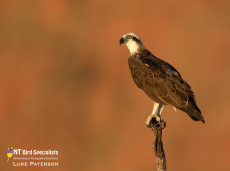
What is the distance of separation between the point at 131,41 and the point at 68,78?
85.8 feet

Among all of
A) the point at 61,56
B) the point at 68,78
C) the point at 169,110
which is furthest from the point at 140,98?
the point at 61,56

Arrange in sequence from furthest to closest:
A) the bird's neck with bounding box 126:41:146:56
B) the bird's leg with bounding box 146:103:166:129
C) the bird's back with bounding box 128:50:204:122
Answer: the bird's neck with bounding box 126:41:146:56
the bird's leg with bounding box 146:103:166:129
the bird's back with bounding box 128:50:204:122

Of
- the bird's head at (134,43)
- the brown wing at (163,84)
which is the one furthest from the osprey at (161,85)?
the bird's head at (134,43)

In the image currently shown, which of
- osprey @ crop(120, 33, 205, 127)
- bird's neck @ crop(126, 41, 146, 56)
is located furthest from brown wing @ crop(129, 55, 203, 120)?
bird's neck @ crop(126, 41, 146, 56)

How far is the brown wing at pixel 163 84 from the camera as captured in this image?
12.5 meters

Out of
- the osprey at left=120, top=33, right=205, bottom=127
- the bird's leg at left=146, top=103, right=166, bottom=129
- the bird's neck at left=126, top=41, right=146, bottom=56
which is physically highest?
the bird's neck at left=126, top=41, right=146, bottom=56

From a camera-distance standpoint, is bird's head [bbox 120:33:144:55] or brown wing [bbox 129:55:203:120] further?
bird's head [bbox 120:33:144:55]

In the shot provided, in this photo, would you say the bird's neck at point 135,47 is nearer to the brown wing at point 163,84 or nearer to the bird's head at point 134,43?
the bird's head at point 134,43

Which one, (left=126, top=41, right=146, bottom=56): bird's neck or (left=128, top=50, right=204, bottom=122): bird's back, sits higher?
(left=126, top=41, right=146, bottom=56): bird's neck

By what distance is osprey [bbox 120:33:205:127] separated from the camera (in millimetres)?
12500

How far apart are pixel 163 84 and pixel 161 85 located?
61 mm

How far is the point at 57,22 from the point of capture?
1794 inches

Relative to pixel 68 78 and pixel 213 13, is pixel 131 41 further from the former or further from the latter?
pixel 213 13

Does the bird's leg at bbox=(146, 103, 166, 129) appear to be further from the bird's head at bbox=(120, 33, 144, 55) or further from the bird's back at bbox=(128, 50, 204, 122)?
the bird's head at bbox=(120, 33, 144, 55)
